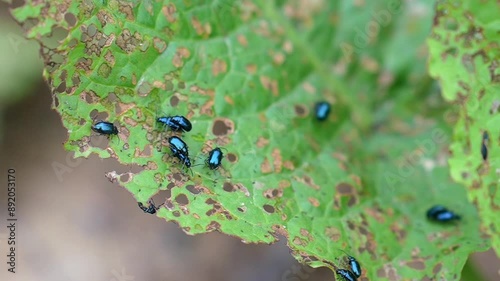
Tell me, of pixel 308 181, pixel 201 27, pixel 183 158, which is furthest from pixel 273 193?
pixel 201 27

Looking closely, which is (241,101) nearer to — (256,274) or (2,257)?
(256,274)

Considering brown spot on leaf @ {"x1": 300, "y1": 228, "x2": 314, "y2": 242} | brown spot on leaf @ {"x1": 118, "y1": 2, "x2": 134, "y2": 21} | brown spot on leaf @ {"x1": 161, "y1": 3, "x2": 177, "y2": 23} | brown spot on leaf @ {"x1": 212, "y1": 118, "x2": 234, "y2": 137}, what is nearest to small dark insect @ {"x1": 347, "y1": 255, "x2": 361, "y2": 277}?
brown spot on leaf @ {"x1": 300, "y1": 228, "x2": 314, "y2": 242}

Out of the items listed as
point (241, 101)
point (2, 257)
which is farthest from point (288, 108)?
point (2, 257)

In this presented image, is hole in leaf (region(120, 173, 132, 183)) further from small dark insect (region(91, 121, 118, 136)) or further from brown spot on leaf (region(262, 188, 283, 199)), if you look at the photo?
brown spot on leaf (region(262, 188, 283, 199))

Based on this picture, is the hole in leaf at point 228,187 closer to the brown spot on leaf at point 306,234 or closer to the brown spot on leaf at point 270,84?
the brown spot on leaf at point 306,234

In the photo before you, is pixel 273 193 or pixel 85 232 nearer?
pixel 273 193

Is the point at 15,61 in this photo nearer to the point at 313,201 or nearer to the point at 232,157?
the point at 232,157
